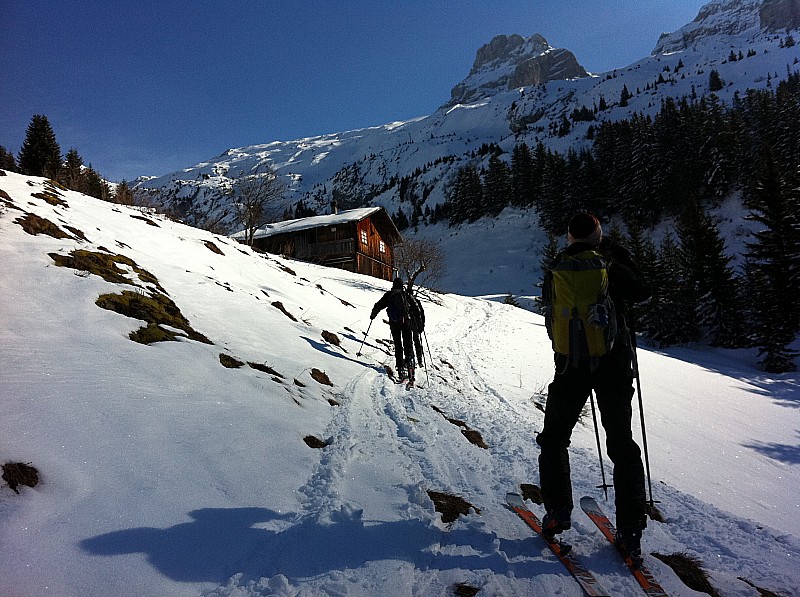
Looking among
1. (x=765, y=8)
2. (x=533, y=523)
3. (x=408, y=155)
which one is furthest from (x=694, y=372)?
(x=765, y=8)

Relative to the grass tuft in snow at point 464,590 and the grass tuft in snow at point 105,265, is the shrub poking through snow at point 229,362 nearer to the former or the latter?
the grass tuft in snow at point 105,265

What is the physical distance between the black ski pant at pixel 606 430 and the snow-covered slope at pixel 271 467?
Answer: 44cm

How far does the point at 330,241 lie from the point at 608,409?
102ft

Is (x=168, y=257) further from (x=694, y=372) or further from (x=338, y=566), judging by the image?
(x=694, y=372)

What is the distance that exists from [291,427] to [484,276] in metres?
43.5

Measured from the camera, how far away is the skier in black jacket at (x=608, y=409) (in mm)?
2535

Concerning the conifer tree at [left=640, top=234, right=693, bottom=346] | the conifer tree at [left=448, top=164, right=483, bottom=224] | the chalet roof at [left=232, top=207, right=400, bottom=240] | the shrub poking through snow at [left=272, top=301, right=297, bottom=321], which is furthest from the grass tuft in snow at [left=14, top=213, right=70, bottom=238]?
the conifer tree at [left=448, top=164, right=483, bottom=224]

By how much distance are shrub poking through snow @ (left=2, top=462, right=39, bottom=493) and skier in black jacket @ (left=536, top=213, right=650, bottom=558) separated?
343cm

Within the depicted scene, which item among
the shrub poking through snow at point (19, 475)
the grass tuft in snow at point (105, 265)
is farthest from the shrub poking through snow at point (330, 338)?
the shrub poking through snow at point (19, 475)

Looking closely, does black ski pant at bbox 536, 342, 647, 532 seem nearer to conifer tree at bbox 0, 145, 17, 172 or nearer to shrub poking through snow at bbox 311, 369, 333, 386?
shrub poking through snow at bbox 311, 369, 333, 386

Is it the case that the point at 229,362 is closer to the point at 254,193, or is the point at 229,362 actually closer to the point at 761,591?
the point at 761,591

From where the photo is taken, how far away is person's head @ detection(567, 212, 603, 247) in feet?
9.14

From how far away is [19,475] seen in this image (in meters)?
2.27

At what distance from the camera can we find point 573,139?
89.2m
